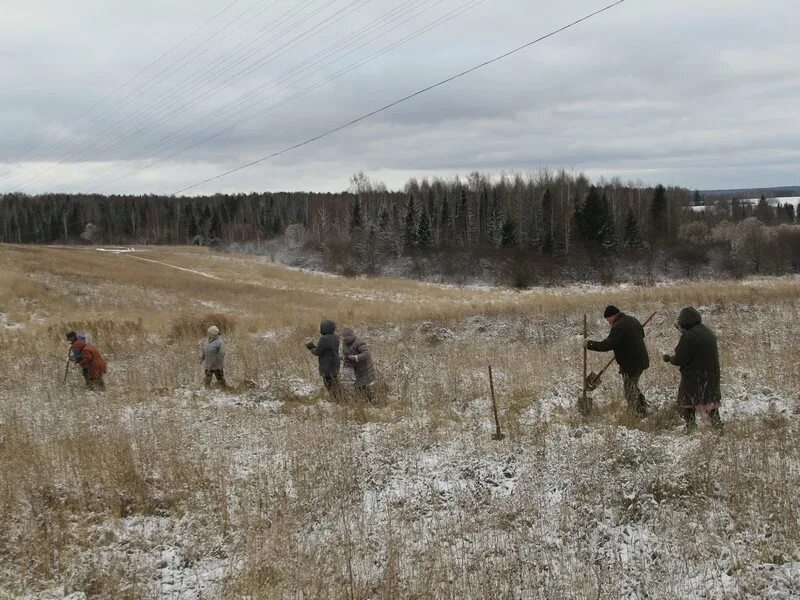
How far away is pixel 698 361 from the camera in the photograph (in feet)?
22.4

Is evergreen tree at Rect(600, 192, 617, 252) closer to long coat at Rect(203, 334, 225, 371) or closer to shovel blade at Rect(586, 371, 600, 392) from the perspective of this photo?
long coat at Rect(203, 334, 225, 371)

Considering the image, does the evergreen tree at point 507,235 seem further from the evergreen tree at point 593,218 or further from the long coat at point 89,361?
the long coat at point 89,361

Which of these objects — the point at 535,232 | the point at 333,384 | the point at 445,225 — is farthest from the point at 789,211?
the point at 333,384

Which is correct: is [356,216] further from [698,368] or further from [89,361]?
[698,368]

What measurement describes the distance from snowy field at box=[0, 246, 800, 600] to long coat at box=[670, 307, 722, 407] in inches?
20.2

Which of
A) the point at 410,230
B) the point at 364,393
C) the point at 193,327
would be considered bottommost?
the point at 193,327

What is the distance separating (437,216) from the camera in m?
76.6

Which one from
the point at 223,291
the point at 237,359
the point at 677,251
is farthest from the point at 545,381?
the point at 677,251

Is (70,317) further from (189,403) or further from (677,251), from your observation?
(677,251)

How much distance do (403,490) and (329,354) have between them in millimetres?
4020

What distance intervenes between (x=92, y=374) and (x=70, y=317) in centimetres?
1504

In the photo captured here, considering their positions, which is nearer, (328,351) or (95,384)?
(328,351)

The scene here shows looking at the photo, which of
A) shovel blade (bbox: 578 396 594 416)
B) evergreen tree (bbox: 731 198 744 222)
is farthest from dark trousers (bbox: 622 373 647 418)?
evergreen tree (bbox: 731 198 744 222)

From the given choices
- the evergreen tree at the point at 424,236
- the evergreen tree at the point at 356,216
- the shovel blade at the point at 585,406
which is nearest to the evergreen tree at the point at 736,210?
the evergreen tree at the point at 424,236
